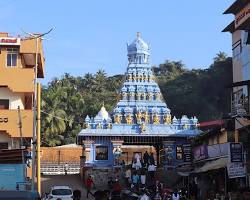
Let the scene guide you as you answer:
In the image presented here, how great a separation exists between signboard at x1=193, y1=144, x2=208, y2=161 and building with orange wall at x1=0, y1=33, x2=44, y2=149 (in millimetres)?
10764

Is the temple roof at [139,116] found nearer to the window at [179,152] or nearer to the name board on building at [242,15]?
the window at [179,152]

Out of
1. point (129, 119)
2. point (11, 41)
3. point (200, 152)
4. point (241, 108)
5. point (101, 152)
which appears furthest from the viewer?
point (129, 119)

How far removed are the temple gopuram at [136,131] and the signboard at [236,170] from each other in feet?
60.1

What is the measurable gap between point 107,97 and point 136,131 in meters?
36.0

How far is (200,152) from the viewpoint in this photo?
1626 inches

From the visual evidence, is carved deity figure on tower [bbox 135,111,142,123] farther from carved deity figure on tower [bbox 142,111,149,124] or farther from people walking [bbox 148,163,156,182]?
people walking [bbox 148,163,156,182]

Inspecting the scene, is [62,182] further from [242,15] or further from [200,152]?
[242,15]

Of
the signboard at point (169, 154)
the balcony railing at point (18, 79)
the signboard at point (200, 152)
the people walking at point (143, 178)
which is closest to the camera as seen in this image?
the balcony railing at point (18, 79)

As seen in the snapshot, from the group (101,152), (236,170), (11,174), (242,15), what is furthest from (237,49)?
(101,152)

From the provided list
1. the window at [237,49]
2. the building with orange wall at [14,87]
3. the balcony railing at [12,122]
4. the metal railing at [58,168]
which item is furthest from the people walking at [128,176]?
the metal railing at [58,168]

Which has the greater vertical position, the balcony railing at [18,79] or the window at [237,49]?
the window at [237,49]

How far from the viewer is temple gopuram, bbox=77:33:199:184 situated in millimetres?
50344

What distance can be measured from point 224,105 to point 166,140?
3296 centimetres

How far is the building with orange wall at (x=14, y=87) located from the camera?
38.2 meters
